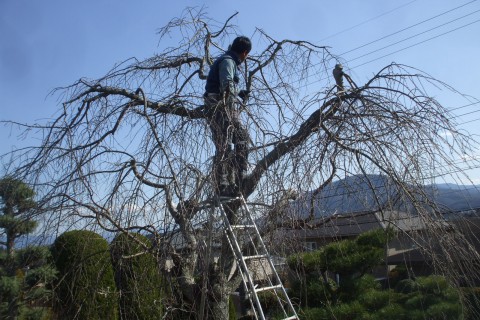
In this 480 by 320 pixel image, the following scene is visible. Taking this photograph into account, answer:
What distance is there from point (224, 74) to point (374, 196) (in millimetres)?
1358

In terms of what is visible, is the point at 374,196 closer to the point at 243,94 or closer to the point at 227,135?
the point at 227,135

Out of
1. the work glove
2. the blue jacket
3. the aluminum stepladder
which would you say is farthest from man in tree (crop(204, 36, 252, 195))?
the work glove

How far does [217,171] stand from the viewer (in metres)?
2.77

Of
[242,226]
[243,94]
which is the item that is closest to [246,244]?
[242,226]

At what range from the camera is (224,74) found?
3.34 metres

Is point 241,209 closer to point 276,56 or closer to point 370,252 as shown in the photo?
point 276,56

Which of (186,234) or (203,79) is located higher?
(203,79)

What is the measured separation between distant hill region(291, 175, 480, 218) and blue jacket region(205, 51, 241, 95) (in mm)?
925

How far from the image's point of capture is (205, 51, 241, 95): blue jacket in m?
3.17

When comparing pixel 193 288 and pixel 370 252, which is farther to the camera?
pixel 370 252

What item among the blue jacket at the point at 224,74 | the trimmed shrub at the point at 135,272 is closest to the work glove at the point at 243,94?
the blue jacket at the point at 224,74

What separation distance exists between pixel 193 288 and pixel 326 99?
1814 mm

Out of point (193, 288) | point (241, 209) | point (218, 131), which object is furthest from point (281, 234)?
point (218, 131)

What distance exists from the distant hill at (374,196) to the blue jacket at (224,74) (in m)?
0.93
